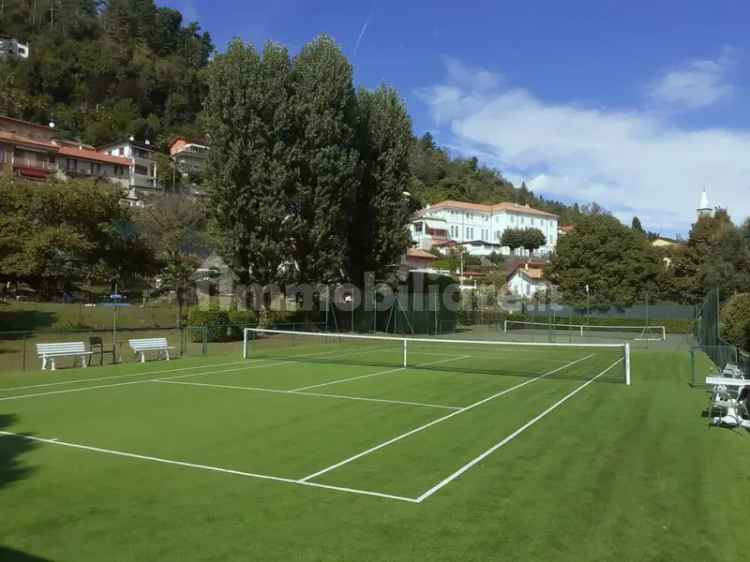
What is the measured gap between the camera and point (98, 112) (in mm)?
108312

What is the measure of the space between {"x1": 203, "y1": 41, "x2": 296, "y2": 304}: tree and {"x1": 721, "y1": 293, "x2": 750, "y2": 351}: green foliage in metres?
21.4

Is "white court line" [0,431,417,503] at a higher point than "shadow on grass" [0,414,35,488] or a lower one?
higher

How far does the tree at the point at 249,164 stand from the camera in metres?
31.7

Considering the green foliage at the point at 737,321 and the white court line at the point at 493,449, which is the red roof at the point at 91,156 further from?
the white court line at the point at 493,449

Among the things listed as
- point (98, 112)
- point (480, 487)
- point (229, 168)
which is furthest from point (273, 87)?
point (98, 112)

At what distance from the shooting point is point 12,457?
8711mm

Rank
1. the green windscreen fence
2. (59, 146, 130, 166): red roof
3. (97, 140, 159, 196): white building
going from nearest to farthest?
the green windscreen fence, (59, 146, 130, 166): red roof, (97, 140, 159, 196): white building

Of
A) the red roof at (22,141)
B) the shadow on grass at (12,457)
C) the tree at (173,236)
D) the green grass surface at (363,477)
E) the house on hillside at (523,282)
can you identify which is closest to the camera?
the green grass surface at (363,477)

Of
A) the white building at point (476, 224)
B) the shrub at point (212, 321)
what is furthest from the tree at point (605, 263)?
the white building at point (476, 224)

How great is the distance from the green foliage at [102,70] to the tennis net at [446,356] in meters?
74.9

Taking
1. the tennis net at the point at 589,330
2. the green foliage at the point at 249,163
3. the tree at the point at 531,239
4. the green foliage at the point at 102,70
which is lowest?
the tennis net at the point at 589,330

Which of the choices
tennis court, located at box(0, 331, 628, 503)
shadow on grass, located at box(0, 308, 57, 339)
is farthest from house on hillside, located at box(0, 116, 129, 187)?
tennis court, located at box(0, 331, 628, 503)

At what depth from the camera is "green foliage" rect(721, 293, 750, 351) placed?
2719 centimetres

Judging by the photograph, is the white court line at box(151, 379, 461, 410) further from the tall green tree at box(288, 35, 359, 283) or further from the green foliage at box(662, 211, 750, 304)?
the green foliage at box(662, 211, 750, 304)
